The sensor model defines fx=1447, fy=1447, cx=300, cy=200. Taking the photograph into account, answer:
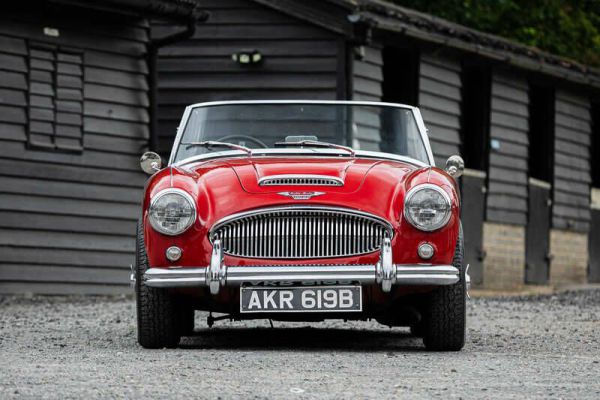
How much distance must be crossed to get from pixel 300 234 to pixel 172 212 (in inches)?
27.8

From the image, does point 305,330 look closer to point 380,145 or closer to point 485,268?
point 380,145

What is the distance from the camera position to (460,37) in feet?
65.9

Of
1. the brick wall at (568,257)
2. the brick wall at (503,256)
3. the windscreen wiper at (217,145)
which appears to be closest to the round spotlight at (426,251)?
the windscreen wiper at (217,145)

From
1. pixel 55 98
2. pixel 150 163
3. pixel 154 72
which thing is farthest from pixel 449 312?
pixel 154 72

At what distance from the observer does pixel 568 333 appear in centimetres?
1036

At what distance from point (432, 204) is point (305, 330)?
Answer: 257 cm

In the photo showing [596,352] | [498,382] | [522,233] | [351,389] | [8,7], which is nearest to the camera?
[351,389]

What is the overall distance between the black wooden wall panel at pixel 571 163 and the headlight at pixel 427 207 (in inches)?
669

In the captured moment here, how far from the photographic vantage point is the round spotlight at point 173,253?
25.3 ft

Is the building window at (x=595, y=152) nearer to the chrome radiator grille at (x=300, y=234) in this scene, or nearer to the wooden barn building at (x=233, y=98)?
the wooden barn building at (x=233, y=98)

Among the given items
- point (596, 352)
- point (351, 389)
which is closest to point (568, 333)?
point (596, 352)

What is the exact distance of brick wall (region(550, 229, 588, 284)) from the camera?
24.3 m

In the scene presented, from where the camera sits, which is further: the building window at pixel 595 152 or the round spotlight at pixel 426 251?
the building window at pixel 595 152

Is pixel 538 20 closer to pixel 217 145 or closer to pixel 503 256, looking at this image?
pixel 503 256
